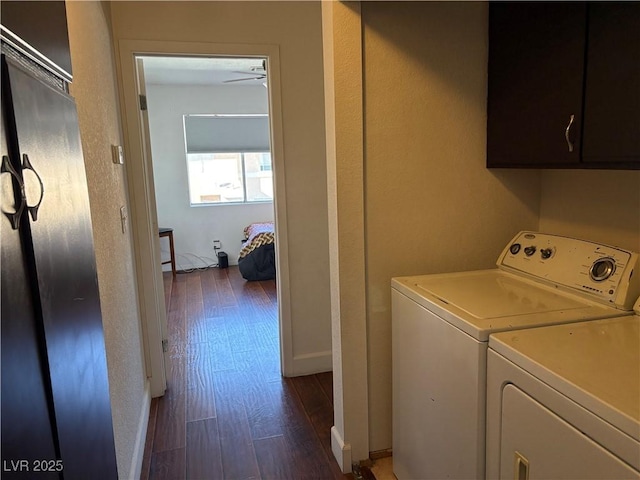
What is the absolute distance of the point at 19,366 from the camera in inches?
26.9

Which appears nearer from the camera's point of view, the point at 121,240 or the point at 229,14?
the point at 121,240

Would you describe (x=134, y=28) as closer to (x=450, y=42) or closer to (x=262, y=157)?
(x=450, y=42)

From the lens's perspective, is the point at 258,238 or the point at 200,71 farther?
the point at 258,238

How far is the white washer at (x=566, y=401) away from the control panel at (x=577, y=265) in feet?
0.30

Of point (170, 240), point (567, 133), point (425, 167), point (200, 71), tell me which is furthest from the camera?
point (170, 240)

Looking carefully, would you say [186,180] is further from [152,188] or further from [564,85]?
[564,85]

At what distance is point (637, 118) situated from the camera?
1.19 m

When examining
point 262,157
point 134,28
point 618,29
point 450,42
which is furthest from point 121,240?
point 262,157

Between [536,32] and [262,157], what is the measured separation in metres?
5.17

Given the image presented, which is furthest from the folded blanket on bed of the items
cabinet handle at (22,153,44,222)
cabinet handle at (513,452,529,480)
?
cabinet handle at (22,153,44,222)

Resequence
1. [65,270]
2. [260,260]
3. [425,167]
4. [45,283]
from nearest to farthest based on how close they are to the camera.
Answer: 1. [45,283]
2. [65,270]
3. [425,167]
4. [260,260]

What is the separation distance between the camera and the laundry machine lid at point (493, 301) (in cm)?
131

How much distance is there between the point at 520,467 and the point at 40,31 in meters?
1.52

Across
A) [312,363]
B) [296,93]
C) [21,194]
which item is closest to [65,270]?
[21,194]
